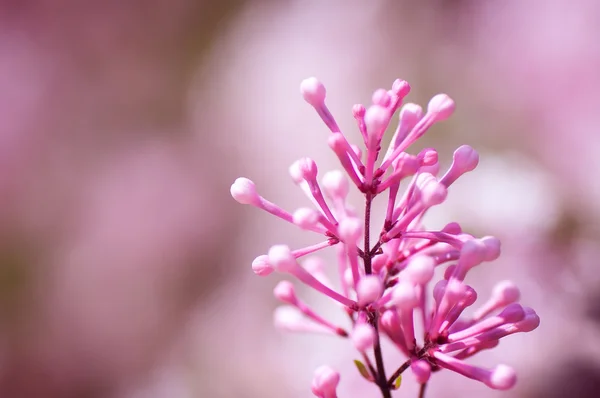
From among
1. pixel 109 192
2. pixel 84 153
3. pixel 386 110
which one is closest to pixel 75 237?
→ pixel 109 192

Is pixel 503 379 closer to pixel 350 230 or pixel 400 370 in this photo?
pixel 400 370

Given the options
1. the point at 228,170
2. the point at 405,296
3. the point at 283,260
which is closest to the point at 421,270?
the point at 405,296

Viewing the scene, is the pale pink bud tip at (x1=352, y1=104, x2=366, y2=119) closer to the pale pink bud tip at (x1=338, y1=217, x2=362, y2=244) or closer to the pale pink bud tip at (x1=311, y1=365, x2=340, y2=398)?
the pale pink bud tip at (x1=338, y1=217, x2=362, y2=244)

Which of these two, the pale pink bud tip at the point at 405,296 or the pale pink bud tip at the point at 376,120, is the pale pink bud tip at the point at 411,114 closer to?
the pale pink bud tip at the point at 376,120

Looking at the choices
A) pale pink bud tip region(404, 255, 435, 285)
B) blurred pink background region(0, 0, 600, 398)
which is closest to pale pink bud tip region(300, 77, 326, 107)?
pale pink bud tip region(404, 255, 435, 285)

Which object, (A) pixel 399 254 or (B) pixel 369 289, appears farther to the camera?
(A) pixel 399 254

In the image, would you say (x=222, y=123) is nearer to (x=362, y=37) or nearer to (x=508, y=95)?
(x=362, y=37)
